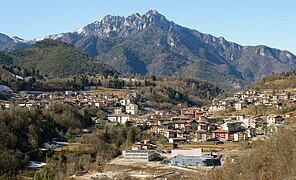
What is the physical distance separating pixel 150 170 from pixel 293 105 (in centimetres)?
2997

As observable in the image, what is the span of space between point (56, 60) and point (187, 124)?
81964 millimetres

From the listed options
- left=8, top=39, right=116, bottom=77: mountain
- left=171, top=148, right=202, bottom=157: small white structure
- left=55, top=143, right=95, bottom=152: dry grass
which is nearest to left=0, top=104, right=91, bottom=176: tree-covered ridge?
left=55, top=143, right=95, bottom=152: dry grass

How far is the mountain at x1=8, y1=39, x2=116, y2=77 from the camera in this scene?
412ft

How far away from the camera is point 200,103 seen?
9438cm

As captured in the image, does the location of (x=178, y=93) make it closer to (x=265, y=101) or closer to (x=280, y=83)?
(x=280, y=83)

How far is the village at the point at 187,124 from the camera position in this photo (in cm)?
3769

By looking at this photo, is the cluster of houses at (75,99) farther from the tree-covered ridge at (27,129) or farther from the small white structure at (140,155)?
the small white structure at (140,155)

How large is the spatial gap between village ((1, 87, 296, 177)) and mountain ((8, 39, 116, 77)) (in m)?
40.3

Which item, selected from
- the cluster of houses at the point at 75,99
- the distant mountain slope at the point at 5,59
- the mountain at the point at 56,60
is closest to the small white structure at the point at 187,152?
the cluster of houses at the point at 75,99

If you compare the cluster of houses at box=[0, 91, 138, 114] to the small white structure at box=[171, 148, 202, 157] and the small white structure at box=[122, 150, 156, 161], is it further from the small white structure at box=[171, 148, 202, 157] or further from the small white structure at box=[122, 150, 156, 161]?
the small white structure at box=[171, 148, 202, 157]

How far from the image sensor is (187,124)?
56.0 m

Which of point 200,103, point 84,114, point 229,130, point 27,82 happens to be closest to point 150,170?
point 229,130

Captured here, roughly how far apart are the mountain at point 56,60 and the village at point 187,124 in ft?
132

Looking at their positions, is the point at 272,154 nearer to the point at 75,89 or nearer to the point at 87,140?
the point at 87,140
